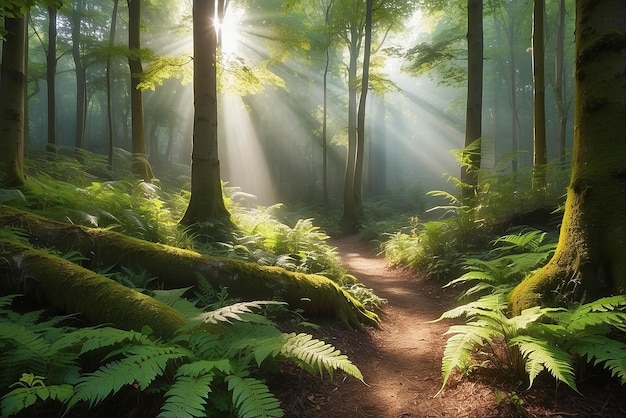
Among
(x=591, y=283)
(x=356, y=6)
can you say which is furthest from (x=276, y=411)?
(x=356, y=6)

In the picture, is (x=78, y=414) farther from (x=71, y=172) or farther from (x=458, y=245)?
(x=71, y=172)

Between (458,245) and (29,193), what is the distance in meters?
7.82

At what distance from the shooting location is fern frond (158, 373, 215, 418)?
175 cm

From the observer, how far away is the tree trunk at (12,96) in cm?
625

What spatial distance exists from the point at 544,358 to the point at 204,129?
20.3 feet

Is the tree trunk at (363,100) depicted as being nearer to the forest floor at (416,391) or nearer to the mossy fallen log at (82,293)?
the forest floor at (416,391)

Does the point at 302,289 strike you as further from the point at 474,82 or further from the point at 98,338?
the point at 474,82

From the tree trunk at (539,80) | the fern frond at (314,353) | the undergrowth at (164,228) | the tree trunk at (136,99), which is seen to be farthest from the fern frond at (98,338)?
the tree trunk at (539,80)

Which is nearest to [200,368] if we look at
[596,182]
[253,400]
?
[253,400]

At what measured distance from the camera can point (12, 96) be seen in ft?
Result: 21.0

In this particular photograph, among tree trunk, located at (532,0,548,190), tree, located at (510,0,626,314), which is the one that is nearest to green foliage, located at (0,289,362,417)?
tree, located at (510,0,626,314)

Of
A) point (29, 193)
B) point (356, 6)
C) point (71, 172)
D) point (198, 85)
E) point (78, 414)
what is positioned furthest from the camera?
point (356, 6)

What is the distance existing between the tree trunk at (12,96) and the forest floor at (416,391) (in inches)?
249

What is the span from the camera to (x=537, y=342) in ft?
8.55
